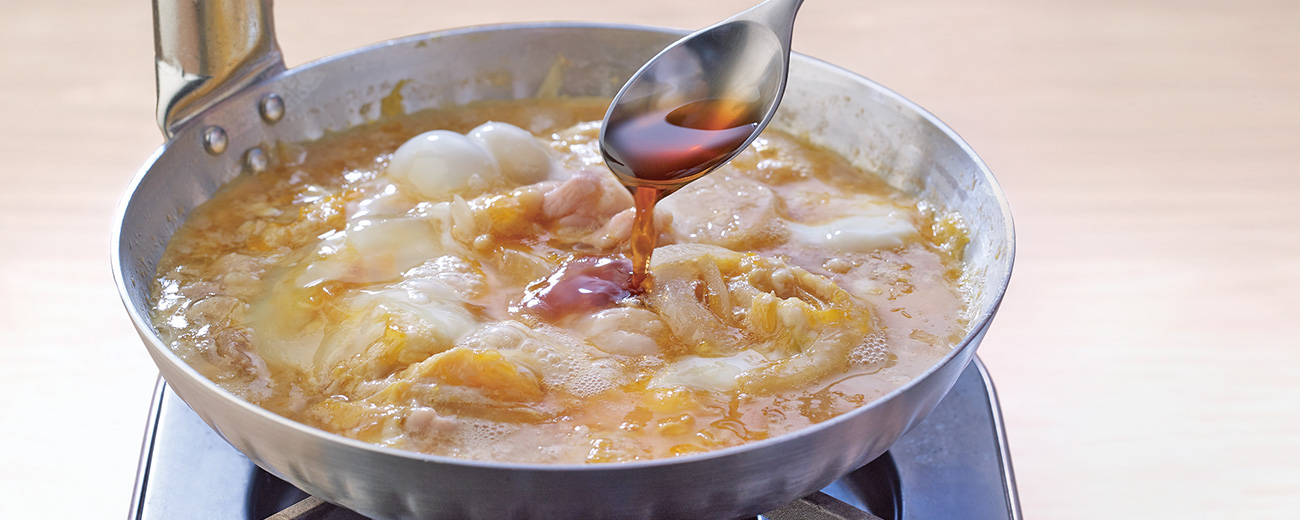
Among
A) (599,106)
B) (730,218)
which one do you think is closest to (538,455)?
(730,218)

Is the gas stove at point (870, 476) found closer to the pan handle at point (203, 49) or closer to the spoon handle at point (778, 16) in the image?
the pan handle at point (203, 49)

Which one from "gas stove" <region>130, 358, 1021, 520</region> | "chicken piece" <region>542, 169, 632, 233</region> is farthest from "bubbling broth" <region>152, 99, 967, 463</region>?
"gas stove" <region>130, 358, 1021, 520</region>

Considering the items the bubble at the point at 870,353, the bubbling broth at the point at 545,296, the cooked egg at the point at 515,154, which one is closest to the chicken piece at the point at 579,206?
the bubbling broth at the point at 545,296

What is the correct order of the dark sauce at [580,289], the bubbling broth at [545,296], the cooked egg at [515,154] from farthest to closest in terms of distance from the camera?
the cooked egg at [515,154] < the dark sauce at [580,289] < the bubbling broth at [545,296]

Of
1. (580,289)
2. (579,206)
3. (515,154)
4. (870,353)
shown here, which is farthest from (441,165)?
(870,353)

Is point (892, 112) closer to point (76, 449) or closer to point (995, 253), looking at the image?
point (995, 253)

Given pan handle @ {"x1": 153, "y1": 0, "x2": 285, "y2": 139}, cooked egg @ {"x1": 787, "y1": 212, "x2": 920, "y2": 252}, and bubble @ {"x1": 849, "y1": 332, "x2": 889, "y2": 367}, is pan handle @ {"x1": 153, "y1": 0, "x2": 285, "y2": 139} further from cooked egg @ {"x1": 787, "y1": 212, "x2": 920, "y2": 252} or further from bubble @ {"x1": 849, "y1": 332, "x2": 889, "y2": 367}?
bubble @ {"x1": 849, "y1": 332, "x2": 889, "y2": 367}

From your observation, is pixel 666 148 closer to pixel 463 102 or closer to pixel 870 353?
pixel 870 353
